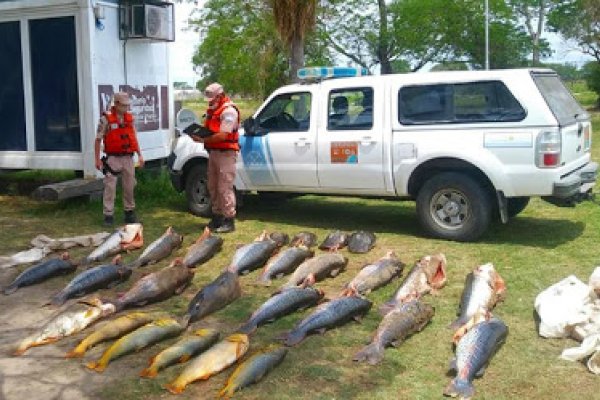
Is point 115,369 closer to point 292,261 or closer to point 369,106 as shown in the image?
point 292,261

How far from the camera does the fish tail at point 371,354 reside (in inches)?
199

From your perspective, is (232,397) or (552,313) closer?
(232,397)

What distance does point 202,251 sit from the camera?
7.83 meters

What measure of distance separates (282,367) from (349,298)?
1083 millimetres

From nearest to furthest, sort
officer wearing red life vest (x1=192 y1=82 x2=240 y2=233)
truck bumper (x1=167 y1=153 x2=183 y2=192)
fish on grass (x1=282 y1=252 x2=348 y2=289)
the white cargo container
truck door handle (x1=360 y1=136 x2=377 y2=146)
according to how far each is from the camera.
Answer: fish on grass (x1=282 y1=252 x2=348 y2=289)
truck door handle (x1=360 y1=136 x2=377 y2=146)
officer wearing red life vest (x1=192 y1=82 x2=240 y2=233)
truck bumper (x1=167 y1=153 x2=183 y2=192)
the white cargo container

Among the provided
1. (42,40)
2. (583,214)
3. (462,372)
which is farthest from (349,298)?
(42,40)

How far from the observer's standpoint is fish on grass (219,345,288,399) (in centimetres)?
457

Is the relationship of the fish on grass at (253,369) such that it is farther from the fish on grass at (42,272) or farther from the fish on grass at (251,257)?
the fish on grass at (42,272)

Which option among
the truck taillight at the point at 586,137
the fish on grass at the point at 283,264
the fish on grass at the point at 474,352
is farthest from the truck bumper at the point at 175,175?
the fish on grass at the point at 474,352

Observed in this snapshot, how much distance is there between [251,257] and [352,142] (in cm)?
225

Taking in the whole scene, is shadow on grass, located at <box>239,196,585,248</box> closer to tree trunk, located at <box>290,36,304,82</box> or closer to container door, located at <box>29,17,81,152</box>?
tree trunk, located at <box>290,36,304,82</box>

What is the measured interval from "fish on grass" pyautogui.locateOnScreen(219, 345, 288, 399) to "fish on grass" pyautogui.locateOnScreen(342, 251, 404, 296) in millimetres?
1466

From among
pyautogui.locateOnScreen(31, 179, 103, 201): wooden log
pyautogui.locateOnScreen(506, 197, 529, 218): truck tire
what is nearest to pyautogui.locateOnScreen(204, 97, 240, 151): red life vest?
pyautogui.locateOnScreen(31, 179, 103, 201): wooden log

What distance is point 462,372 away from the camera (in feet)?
15.3
